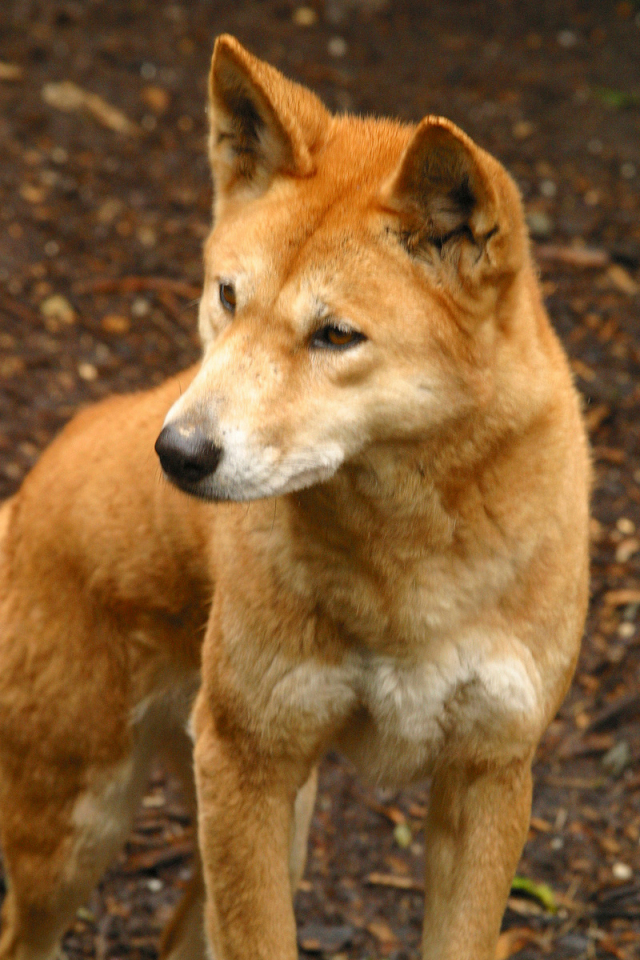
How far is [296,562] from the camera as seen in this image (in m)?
3.12

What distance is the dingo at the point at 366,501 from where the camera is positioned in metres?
2.73

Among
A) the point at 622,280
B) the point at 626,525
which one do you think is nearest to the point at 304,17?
the point at 622,280

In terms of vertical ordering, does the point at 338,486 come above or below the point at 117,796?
above

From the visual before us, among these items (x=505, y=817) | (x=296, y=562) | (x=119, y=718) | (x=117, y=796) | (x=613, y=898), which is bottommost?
(x=613, y=898)

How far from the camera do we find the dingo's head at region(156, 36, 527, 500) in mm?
2646

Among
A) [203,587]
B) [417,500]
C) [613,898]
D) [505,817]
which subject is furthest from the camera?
[613,898]

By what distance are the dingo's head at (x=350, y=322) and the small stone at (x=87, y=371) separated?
3708 millimetres

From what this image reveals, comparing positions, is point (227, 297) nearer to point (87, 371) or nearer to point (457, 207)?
point (457, 207)

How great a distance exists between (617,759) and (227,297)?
3049mm

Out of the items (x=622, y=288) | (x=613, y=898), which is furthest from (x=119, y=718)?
(x=622, y=288)

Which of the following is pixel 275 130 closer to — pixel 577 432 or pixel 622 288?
pixel 577 432

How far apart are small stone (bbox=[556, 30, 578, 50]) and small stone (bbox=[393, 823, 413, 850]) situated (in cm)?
597

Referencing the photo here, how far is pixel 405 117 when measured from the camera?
787 centimetres

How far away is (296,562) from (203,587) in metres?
0.59
